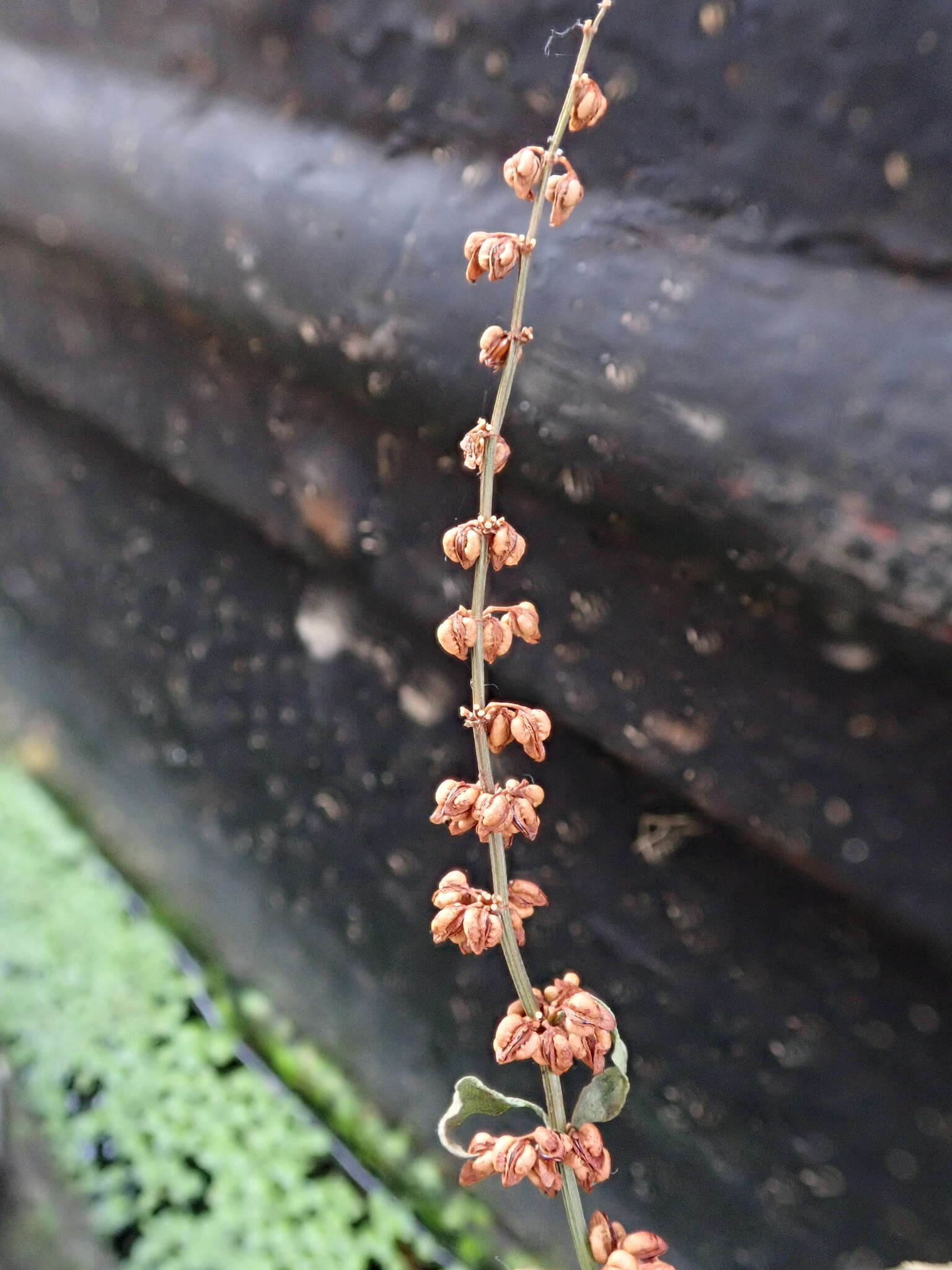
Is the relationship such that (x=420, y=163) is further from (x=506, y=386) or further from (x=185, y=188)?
(x=506, y=386)

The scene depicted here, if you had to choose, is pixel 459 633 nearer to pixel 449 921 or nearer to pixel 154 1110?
pixel 449 921

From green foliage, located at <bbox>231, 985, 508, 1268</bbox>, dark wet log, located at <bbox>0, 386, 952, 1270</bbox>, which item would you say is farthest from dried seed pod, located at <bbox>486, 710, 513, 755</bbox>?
green foliage, located at <bbox>231, 985, 508, 1268</bbox>

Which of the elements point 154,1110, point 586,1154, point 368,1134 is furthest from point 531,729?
point 154,1110

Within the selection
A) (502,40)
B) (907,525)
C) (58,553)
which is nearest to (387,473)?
(502,40)

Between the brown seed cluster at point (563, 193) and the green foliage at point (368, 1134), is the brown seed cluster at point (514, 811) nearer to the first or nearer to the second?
the brown seed cluster at point (563, 193)

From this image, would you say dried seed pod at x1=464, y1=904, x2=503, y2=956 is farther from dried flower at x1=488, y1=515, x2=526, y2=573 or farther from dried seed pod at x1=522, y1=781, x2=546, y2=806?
dried flower at x1=488, y1=515, x2=526, y2=573

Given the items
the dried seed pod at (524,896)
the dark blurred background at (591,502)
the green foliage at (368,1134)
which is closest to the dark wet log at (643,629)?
the dark blurred background at (591,502)
